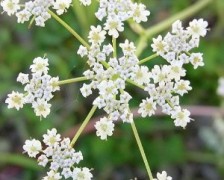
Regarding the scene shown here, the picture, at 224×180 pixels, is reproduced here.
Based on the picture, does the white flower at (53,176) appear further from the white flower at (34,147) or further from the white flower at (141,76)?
the white flower at (141,76)

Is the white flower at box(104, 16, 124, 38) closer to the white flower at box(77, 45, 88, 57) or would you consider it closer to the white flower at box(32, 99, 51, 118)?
the white flower at box(77, 45, 88, 57)

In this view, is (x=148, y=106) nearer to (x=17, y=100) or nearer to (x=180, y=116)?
(x=180, y=116)

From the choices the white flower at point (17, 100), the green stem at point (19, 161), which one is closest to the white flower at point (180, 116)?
the white flower at point (17, 100)

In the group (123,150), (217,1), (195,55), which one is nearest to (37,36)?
(123,150)

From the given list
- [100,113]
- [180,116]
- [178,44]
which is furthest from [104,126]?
[100,113]

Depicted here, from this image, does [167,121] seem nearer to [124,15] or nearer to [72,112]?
[72,112]

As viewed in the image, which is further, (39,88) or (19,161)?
(19,161)

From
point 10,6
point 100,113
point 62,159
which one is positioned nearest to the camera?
point 62,159

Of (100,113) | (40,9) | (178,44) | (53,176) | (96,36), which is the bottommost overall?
(53,176)

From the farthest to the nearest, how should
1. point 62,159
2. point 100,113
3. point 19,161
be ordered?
1. point 100,113
2. point 19,161
3. point 62,159

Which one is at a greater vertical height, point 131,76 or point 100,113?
point 100,113
